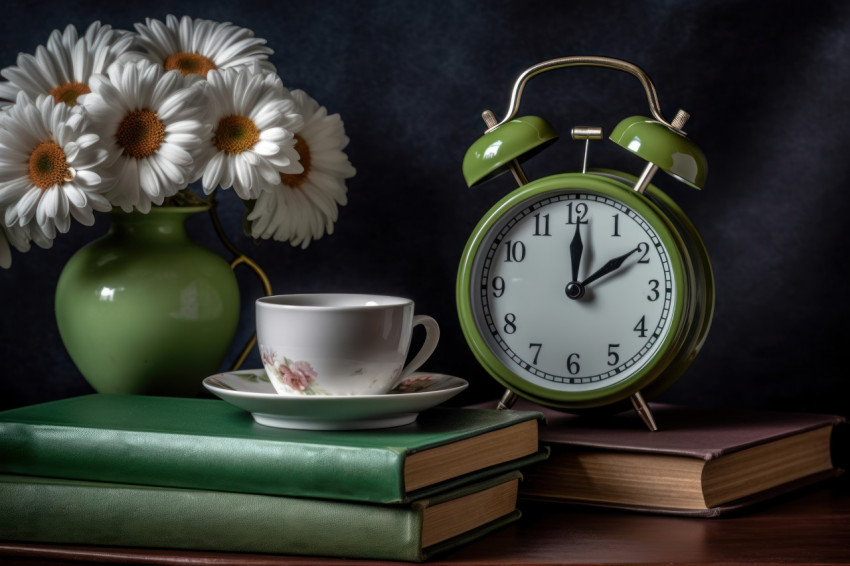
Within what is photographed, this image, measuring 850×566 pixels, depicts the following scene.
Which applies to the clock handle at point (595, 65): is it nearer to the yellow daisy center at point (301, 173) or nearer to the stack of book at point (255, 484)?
the yellow daisy center at point (301, 173)

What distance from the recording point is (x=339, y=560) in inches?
34.2

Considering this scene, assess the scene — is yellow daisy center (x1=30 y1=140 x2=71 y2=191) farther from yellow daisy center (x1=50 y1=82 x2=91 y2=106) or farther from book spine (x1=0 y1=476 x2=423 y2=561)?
book spine (x1=0 y1=476 x2=423 y2=561)

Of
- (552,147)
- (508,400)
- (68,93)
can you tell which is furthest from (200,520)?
(552,147)

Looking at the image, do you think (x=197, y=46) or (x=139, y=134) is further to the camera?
(x=197, y=46)

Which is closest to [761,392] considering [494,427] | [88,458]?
[494,427]

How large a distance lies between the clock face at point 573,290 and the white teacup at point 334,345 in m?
0.17

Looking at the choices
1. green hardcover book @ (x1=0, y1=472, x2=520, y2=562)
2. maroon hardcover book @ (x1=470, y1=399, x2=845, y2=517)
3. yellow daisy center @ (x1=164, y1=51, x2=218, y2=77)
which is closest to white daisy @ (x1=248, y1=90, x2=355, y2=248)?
yellow daisy center @ (x1=164, y1=51, x2=218, y2=77)

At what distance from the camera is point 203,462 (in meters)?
0.91

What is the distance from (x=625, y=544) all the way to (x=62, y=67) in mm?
821

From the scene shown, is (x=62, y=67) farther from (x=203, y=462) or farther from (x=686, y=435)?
(x=686, y=435)

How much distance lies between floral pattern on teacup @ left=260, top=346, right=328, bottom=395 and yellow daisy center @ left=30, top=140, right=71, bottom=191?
0.31 m

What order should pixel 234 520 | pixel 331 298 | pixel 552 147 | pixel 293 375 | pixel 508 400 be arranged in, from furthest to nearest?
pixel 552 147, pixel 508 400, pixel 331 298, pixel 293 375, pixel 234 520

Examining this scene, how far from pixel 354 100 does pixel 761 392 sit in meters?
0.69

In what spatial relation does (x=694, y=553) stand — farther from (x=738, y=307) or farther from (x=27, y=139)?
(x=27, y=139)
